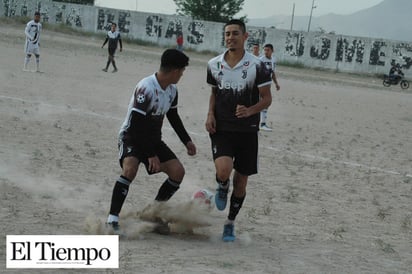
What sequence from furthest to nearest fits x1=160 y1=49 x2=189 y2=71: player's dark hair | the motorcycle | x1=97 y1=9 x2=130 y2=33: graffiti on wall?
x1=97 y1=9 x2=130 y2=33: graffiti on wall → the motorcycle → x1=160 y1=49 x2=189 y2=71: player's dark hair

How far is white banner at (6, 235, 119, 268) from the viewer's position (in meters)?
5.14

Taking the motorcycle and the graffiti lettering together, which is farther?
the graffiti lettering

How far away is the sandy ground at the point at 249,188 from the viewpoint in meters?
5.92

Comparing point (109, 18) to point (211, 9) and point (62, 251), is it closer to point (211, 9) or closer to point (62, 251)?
point (211, 9)

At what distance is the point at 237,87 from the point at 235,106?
177 millimetres

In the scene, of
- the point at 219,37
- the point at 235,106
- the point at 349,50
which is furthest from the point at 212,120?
the point at 219,37

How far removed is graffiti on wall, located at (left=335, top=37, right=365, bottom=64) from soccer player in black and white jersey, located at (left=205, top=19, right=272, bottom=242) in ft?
152

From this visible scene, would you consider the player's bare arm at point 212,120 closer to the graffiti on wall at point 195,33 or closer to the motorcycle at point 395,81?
the motorcycle at point 395,81

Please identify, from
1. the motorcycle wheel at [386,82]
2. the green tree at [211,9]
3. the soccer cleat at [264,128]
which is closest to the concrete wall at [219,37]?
the motorcycle wheel at [386,82]

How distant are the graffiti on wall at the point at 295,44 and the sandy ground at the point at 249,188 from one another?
34.9 m

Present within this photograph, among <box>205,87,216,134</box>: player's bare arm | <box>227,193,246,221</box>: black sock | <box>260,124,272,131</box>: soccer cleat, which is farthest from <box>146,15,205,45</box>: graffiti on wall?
<box>227,193,246,221</box>: black sock

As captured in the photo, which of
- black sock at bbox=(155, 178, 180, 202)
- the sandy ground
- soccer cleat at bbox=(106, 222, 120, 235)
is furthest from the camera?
black sock at bbox=(155, 178, 180, 202)

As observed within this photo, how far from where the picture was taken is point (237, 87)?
20.7 ft

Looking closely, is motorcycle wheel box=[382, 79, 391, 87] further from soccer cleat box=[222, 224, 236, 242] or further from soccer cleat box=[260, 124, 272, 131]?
soccer cleat box=[222, 224, 236, 242]
